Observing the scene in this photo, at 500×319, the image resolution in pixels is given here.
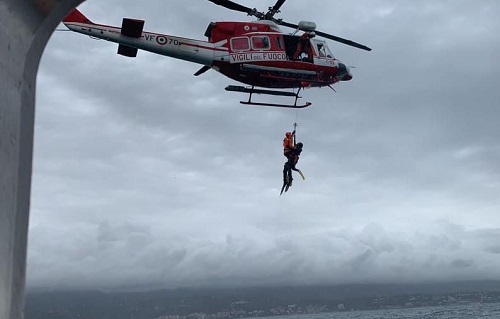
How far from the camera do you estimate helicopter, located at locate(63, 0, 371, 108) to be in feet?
72.9

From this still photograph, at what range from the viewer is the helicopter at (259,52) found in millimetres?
22219

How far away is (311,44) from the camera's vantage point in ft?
79.4

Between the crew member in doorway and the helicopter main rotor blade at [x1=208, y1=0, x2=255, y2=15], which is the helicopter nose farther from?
the helicopter main rotor blade at [x1=208, y1=0, x2=255, y2=15]

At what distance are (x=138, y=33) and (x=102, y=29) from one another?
113 cm

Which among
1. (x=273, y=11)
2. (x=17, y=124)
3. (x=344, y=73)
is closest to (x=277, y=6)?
(x=273, y=11)

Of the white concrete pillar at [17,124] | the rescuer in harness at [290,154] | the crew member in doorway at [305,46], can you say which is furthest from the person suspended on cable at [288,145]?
the white concrete pillar at [17,124]

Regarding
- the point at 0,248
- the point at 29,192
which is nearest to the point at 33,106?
the point at 29,192

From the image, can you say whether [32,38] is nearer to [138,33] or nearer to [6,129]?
[6,129]

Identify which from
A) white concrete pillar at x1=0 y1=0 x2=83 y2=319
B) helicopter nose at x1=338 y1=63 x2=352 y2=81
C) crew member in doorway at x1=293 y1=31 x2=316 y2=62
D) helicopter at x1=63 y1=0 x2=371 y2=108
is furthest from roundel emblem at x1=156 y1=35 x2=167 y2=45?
white concrete pillar at x1=0 y1=0 x2=83 y2=319

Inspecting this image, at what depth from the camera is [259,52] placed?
2291 centimetres

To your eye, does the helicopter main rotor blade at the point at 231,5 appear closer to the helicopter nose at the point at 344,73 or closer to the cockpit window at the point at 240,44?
the cockpit window at the point at 240,44

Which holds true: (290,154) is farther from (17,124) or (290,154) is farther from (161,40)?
(17,124)

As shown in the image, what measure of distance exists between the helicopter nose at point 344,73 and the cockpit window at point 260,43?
11.2 feet

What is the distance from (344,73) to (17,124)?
2260cm
